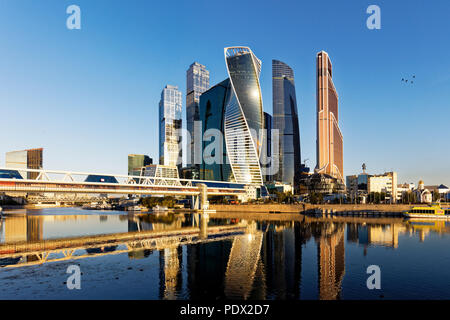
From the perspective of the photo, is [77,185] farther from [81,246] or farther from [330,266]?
[330,266]

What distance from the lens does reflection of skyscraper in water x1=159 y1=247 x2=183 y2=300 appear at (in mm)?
26953

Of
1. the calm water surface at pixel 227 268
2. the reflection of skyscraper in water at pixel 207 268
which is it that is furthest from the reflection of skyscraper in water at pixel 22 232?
the reflection of skyscraper in water at pixel 207 268

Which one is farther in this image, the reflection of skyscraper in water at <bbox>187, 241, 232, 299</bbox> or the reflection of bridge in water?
the reflection of bridge in water

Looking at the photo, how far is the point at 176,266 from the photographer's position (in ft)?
120

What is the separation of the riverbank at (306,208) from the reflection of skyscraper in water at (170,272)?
94.5 metres

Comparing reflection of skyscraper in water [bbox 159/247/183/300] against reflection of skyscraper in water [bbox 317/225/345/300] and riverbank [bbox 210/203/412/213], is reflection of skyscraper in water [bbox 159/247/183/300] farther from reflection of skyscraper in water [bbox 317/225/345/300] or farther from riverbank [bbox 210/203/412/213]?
riverbank [bbox 210/203/412/213]

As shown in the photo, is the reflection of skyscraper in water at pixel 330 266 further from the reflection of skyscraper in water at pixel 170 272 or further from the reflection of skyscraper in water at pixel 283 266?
the reflection of skyscraper in water at pixel 170 272

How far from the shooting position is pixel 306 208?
134375mm

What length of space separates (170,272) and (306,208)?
4313 inches

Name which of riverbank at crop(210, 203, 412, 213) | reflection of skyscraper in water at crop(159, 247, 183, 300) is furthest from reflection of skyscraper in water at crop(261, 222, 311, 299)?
riverbank at crop(210, 203, 412, 213)

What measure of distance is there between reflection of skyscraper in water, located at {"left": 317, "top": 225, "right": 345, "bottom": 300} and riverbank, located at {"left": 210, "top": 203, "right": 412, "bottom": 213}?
7416 centimetres
